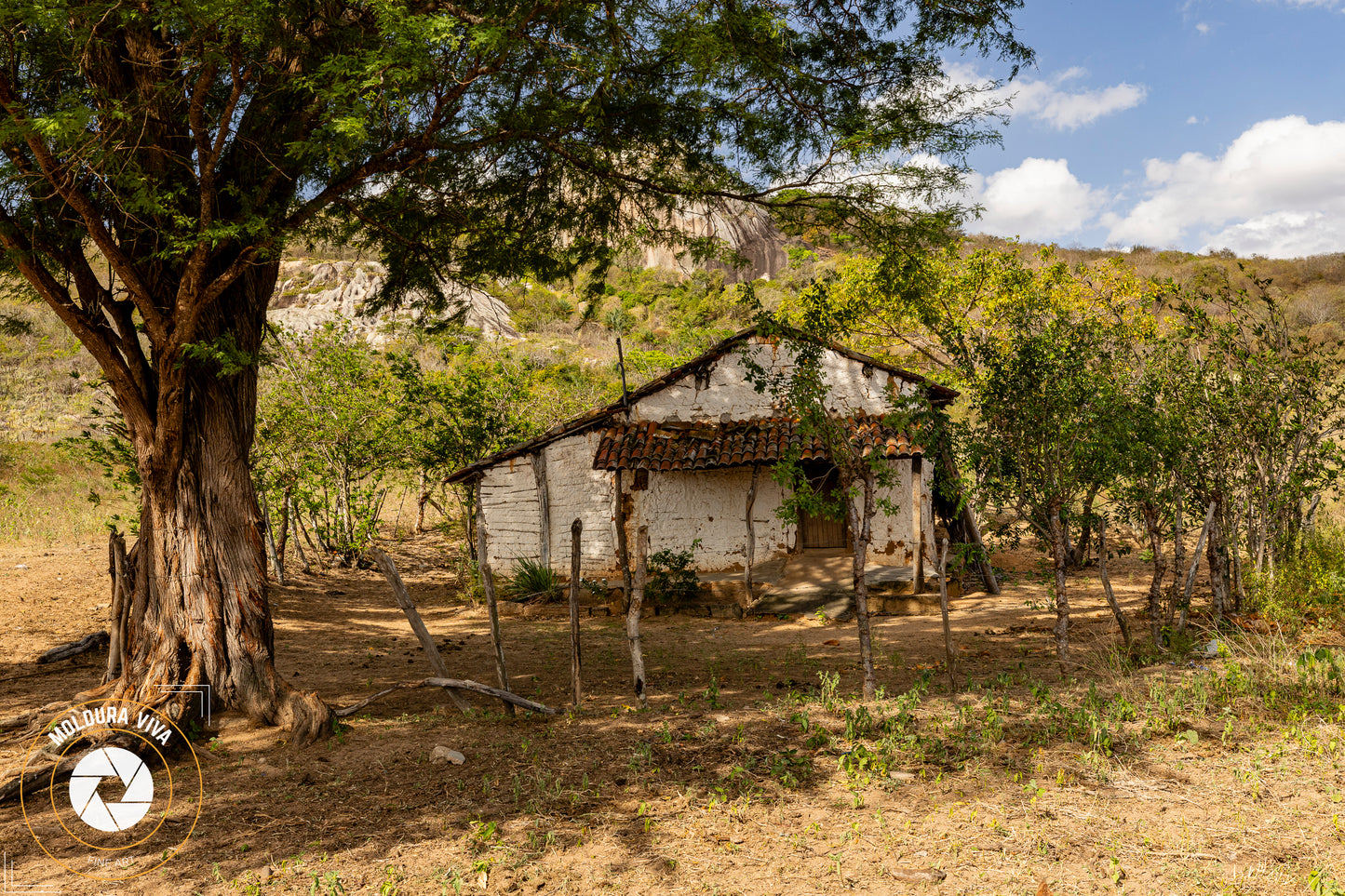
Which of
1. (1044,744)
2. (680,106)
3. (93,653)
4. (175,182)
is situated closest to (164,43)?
(175,182)

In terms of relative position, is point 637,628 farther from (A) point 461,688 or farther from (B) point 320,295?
(B) point 320,295

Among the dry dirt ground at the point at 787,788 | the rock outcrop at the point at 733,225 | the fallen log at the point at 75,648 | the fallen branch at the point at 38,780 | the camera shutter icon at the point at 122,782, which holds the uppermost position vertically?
the rock outcrop at the point at 733,225

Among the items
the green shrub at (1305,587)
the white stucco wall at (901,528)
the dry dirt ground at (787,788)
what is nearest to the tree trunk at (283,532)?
the dry dirt ground at (787,788)

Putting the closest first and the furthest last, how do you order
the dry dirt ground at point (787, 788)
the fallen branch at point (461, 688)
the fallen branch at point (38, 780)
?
1. the dry dirt ground at point (787, 788)
2. the fallen branch at point (38, 780)
3. the fallen branch at point (461, 688)

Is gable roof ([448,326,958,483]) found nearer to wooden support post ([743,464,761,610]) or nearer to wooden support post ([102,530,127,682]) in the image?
wooden support post ([743,464,761,610])

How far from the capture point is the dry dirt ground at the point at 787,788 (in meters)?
3.96

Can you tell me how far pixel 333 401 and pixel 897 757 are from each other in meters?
12.7

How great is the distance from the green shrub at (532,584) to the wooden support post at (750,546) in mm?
3261

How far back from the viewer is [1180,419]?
28.7 ft

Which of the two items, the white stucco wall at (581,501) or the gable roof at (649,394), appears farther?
the white stucco wall at (581,501)

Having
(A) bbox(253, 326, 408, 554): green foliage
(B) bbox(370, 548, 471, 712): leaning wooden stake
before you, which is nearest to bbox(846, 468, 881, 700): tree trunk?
(B) bbox(370, 548, 471, 712): leaning wooden stake

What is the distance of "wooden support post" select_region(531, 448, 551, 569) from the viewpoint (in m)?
14.2

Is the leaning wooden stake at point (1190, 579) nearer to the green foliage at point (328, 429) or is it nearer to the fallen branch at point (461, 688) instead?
the fallen branch at point (461, 688)

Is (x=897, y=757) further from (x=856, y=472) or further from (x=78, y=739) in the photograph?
(x=78, y=739)
